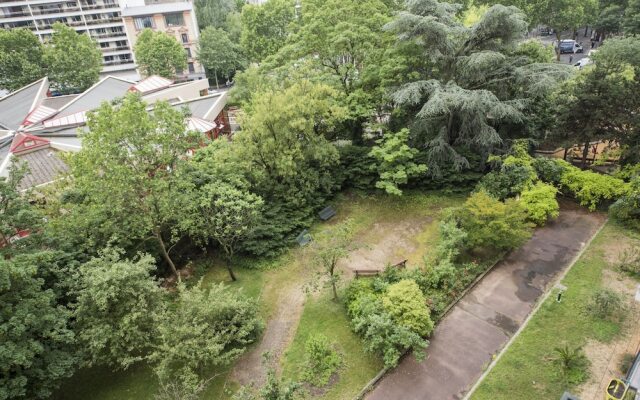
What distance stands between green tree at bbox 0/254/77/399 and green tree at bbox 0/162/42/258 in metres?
1.18

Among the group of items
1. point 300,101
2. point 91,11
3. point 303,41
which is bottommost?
point 300,101

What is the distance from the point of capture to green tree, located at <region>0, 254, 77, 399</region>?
11.2m

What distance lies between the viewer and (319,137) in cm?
2294

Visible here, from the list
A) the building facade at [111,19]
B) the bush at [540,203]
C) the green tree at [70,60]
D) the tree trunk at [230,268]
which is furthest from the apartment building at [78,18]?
the bush at [540,203]

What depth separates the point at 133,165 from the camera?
15891mm

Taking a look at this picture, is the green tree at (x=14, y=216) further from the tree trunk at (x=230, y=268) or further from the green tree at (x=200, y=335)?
the tree trunk at (x=230, y=268)

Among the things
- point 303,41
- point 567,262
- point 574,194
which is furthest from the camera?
point 303,41

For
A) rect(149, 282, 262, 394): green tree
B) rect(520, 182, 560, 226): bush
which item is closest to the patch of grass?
rect(149, 282, 262, 394): green tree

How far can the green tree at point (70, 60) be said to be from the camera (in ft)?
152

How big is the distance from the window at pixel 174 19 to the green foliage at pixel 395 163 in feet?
180

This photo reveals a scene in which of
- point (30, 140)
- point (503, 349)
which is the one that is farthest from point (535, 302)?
point (30, 140)

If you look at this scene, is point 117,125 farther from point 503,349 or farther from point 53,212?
point 503,349

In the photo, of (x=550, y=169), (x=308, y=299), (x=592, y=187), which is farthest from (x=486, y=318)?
(x=550, y=169)

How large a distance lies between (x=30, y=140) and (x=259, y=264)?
19.4 metres
